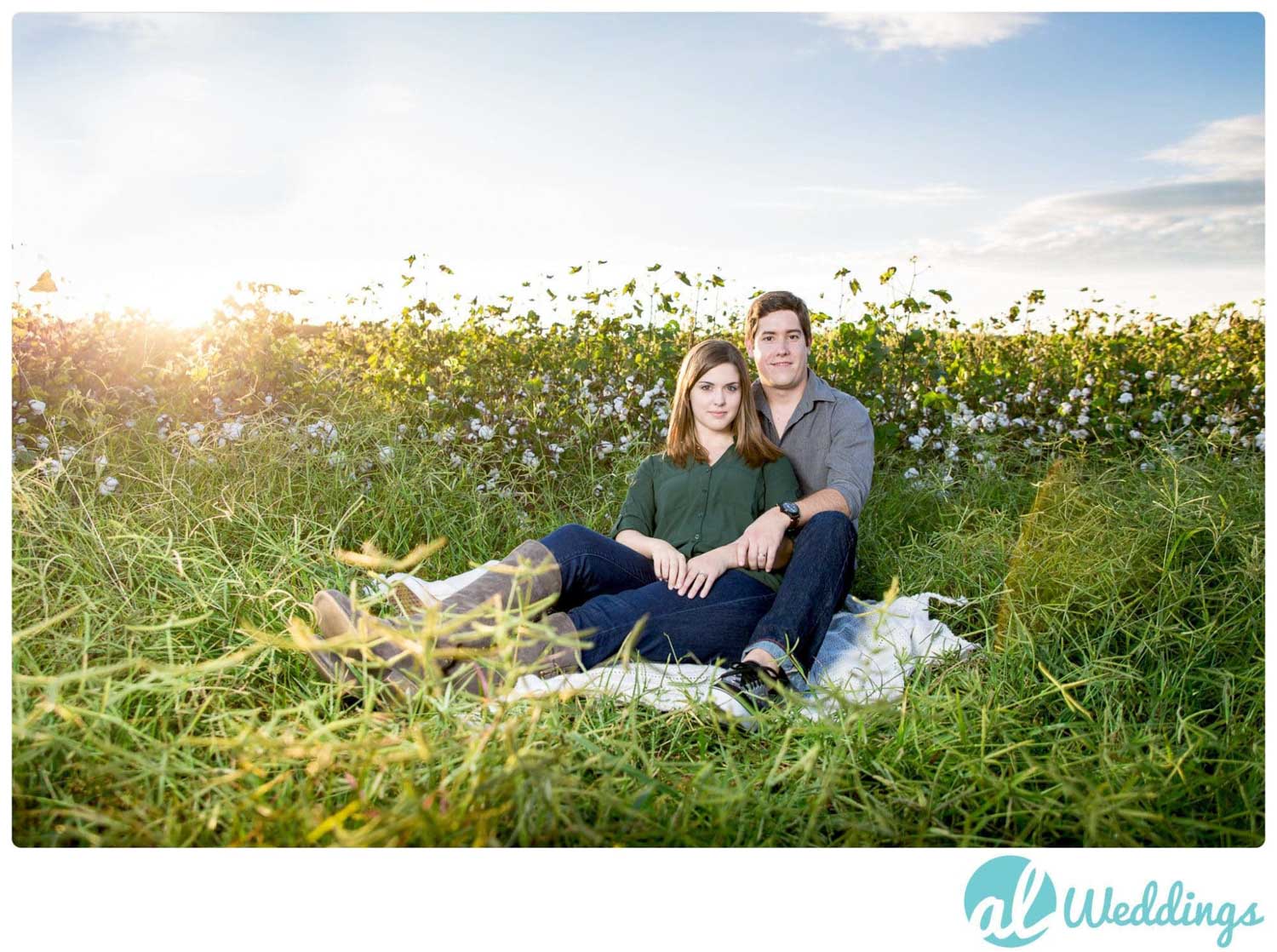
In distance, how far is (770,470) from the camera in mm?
2951

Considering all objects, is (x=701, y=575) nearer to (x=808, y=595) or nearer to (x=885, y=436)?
(x=808, y=595)

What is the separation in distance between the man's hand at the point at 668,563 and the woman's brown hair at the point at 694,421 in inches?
14.9

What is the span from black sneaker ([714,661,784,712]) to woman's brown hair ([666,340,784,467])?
776mm

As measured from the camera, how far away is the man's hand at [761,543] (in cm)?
267

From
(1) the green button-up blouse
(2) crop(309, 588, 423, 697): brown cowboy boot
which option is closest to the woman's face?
(1) the green button-up blouse

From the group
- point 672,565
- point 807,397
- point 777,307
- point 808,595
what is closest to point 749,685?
point 808,595

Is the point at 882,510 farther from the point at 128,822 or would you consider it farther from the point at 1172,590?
the point at 128,822

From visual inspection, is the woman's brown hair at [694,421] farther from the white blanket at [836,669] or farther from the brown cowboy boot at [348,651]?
the brown cowboy boot at [348,651]

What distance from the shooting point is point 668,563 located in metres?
2.68

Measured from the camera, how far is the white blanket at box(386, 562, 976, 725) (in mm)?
2213

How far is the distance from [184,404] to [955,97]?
10.3 ft
